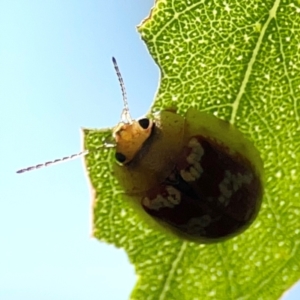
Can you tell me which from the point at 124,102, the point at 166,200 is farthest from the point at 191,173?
the point at 124,102

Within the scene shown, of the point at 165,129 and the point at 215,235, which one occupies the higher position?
the point at 165,129

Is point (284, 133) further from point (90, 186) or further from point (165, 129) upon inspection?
point (90, 186)

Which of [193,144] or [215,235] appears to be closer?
[215,235]

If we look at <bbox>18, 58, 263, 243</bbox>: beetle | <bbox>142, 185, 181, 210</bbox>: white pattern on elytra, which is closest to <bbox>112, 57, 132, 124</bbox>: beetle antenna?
<bbox>18, 58, 263, 243</bbox>: beetle

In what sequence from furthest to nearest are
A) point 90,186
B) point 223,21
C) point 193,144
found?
1. point 193,144
2. point 90,186
3. point 223,21

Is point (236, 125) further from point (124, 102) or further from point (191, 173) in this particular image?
point (124, 102)

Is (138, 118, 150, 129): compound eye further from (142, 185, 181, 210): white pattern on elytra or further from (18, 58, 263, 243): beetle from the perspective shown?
(142, 185, 181, 210): white pattern on elytra

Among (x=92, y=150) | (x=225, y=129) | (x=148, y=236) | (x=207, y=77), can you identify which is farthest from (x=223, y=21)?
(x=148, y=236)
